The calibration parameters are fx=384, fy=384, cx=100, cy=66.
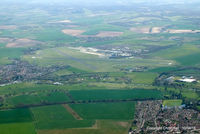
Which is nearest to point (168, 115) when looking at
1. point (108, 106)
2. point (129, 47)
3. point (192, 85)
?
point (108, 106)

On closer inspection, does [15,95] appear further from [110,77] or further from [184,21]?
[184,21]

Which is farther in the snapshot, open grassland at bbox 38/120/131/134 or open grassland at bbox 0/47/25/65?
open grassland at bbox 0/47/25/65

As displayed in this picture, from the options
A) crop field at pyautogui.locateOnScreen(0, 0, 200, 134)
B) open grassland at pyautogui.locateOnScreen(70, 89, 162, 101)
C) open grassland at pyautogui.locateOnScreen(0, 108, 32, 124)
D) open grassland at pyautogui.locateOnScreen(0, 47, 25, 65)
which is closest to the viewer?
open grassland at pyautogui.locateOnScreen(0, 108, 32, 124)

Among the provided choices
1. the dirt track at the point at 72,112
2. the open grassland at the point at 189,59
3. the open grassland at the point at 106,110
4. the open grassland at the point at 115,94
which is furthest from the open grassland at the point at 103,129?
the open grassland at the point at 189,59

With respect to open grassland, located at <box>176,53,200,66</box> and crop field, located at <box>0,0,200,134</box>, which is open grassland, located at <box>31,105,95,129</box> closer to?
crop field, located at <box>0,0,200,134</box>

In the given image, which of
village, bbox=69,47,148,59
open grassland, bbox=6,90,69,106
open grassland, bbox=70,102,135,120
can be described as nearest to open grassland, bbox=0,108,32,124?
open grassland, bbox=6,90,69,106

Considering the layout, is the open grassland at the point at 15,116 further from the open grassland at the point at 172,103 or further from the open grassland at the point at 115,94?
the open grassland at the point at 172,103
